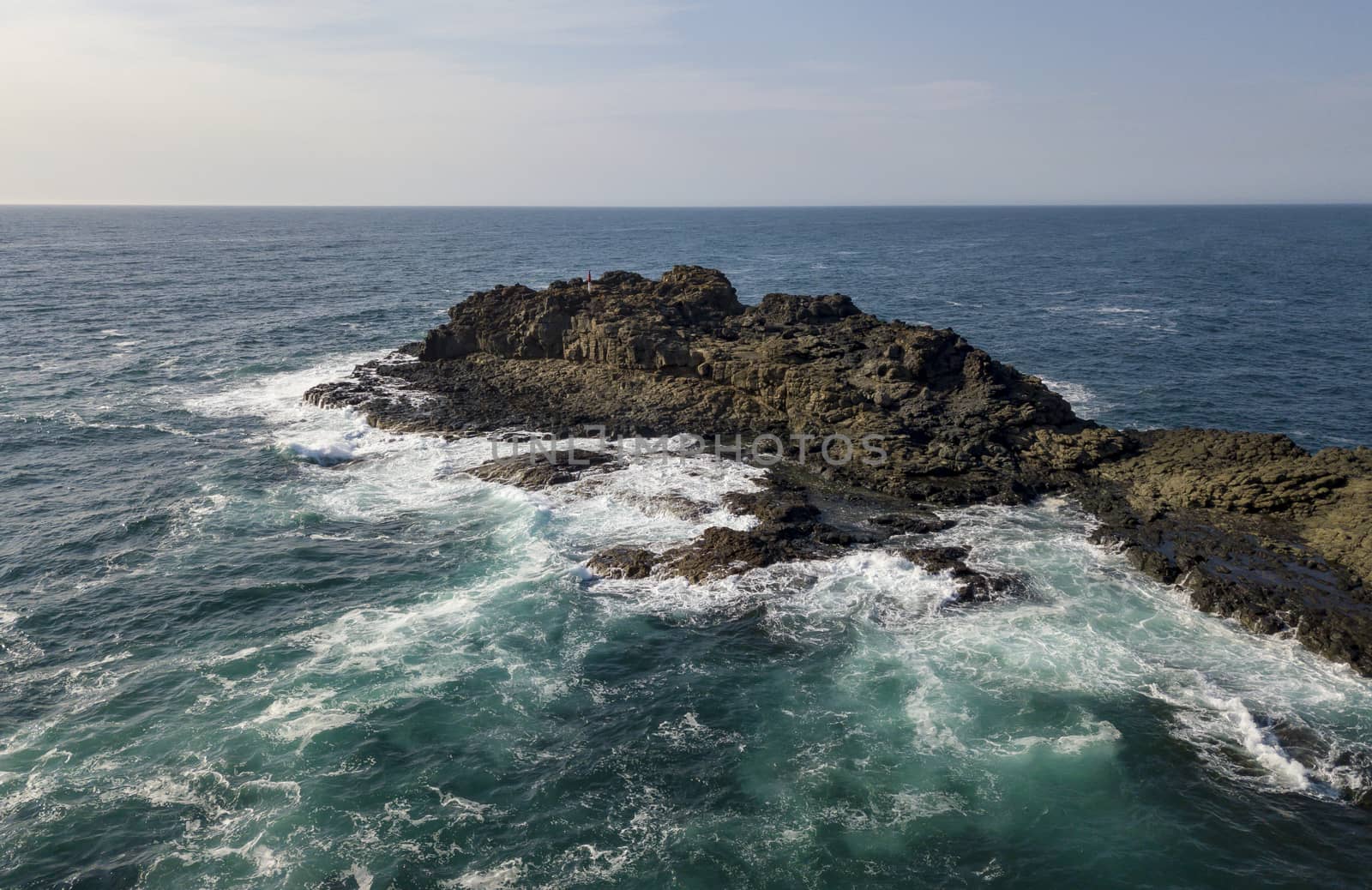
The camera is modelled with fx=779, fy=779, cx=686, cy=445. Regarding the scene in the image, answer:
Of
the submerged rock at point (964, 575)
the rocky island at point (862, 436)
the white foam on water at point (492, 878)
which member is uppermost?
the rocky island at point (862, 436)

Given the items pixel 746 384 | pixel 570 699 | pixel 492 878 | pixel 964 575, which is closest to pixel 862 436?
pixel 746 384

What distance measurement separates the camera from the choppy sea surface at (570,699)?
22.1m

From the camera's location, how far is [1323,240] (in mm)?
189125

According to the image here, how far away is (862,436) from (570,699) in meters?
26.7

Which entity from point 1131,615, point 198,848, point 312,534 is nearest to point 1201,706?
point 1131,615

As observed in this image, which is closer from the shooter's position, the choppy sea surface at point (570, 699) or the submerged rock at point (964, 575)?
the choppy sea surface at point (570, 699)

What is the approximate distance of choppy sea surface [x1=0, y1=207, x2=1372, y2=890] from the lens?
22.1 meters

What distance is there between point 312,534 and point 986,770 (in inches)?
1330

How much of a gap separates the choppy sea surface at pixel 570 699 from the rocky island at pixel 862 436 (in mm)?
2132

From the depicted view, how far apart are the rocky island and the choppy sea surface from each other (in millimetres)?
2132

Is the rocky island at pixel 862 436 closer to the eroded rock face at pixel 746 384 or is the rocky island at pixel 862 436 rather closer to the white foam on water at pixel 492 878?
the eroded rock face at pixel 746 384

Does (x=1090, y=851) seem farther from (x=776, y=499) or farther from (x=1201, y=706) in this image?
(x=776, y=499)

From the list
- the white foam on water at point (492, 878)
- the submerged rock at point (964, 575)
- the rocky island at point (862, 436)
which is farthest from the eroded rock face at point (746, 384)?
the white foam on water at point (492, 878)

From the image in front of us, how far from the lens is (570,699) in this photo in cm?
2852
